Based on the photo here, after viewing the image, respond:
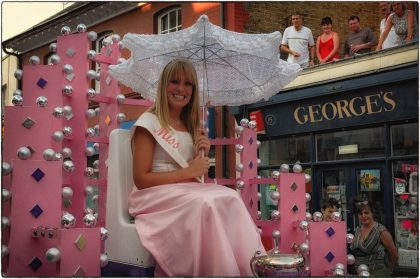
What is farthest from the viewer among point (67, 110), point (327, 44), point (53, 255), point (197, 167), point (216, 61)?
point (327, 44)

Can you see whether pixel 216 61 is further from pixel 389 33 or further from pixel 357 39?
pixel 357 39

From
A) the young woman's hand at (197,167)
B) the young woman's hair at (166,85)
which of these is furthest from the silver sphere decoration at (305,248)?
the young woman's hair at (166,85)

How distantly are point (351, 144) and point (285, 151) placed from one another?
5.11 ft

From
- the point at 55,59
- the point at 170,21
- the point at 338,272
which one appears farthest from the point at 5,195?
the point at 170,21

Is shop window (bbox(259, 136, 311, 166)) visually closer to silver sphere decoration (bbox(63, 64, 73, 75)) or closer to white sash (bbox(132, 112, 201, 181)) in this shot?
silver sphere decoration (bbox(63, 64, 73, 75))

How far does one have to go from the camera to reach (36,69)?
3643 millimetres

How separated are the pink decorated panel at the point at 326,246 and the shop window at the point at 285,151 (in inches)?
257

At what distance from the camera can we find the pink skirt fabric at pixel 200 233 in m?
2.71

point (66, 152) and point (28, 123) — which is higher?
point (28, 123)

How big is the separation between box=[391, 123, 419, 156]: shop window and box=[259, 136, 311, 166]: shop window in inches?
73.0

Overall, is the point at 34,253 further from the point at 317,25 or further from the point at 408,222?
the point at 317,25

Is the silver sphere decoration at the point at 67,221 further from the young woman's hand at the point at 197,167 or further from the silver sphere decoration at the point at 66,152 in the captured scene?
the silver sphere decoration at the point at 66,152

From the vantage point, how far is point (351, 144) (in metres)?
9.40

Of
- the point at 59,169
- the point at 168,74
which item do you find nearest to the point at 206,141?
the point at 168,74
